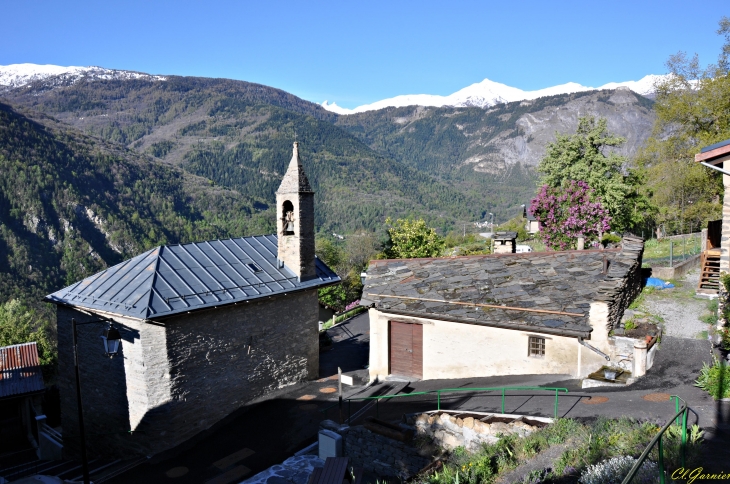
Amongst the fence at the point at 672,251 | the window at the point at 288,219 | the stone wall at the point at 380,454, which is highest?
the window at the point at 288,219

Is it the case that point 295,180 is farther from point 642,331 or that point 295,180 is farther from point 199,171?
point 199,171

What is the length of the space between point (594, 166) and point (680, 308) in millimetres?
16784

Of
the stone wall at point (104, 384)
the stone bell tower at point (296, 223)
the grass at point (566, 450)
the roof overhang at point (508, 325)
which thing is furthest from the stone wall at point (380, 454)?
the stone bell tower at point (296, 223)

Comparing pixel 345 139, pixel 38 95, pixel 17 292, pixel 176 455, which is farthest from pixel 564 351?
pixel 38 95

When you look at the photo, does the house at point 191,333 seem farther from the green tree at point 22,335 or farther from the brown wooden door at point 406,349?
the green tree at point 22,335

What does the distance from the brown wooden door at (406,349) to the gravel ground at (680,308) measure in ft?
22.0

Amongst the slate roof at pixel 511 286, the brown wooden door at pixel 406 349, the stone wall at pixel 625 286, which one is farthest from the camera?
the brown wooden door at pixel 406 349

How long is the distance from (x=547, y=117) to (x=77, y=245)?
554 feet

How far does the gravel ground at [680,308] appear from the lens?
42.2ft

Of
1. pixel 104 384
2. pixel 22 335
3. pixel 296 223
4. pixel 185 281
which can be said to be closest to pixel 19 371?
pixel 104 384

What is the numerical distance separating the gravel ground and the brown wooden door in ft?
22.0

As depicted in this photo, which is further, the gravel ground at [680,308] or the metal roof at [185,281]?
the metal roof at [185,281]

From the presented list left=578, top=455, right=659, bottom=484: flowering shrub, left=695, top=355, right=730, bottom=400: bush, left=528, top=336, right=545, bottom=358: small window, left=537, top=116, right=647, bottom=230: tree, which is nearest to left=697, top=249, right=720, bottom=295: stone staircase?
left=695, top=355, right=730, bottom=400: bush

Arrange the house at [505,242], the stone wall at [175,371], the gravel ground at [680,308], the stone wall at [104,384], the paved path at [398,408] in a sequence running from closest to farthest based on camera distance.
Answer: the paved path at [398,408]
the gravel ground at [680,308]
the stone wall at [175,371]
the stone wall at [104,384]
the house at [505,242]
